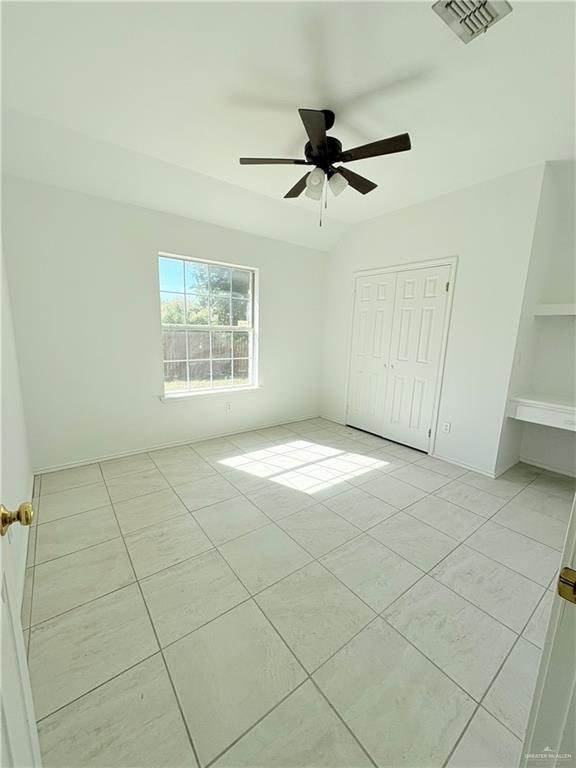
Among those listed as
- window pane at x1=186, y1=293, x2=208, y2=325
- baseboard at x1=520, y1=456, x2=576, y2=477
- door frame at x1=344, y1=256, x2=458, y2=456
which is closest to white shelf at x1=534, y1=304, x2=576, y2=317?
door frame at x1=344, y1=256, x2=458, y2=456

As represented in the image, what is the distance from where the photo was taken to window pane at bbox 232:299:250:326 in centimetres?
381

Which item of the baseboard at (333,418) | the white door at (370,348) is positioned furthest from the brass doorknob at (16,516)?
the baseboard at (333,418)

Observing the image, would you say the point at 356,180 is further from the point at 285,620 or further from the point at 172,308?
the point at 285,620

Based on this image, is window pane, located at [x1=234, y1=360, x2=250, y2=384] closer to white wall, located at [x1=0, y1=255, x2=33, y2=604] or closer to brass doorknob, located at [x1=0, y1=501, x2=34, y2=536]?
white wall, located at [x1=0, y1=255, x2=33, y2=604]

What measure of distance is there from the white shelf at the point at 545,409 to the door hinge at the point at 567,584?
8.50ft

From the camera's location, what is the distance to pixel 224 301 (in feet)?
12.2

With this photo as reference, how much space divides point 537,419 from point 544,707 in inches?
105

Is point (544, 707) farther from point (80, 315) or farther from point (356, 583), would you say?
point (80, 315)

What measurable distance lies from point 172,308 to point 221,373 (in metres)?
0.97

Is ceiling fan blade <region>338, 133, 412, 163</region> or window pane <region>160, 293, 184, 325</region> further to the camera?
window pane <region>160, 293, 184, 325</region>

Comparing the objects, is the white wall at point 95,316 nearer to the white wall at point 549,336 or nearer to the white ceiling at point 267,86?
the white ceiling at point 267,86

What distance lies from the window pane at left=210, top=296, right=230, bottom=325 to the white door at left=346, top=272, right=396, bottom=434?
171cm

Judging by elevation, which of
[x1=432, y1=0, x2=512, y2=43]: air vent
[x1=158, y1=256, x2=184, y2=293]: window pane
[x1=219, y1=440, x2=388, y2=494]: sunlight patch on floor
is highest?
[x1=432, y1=0, x2=512, y2=43]: air vent

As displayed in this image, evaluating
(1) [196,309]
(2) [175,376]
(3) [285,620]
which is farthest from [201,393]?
(3) [285,620]
